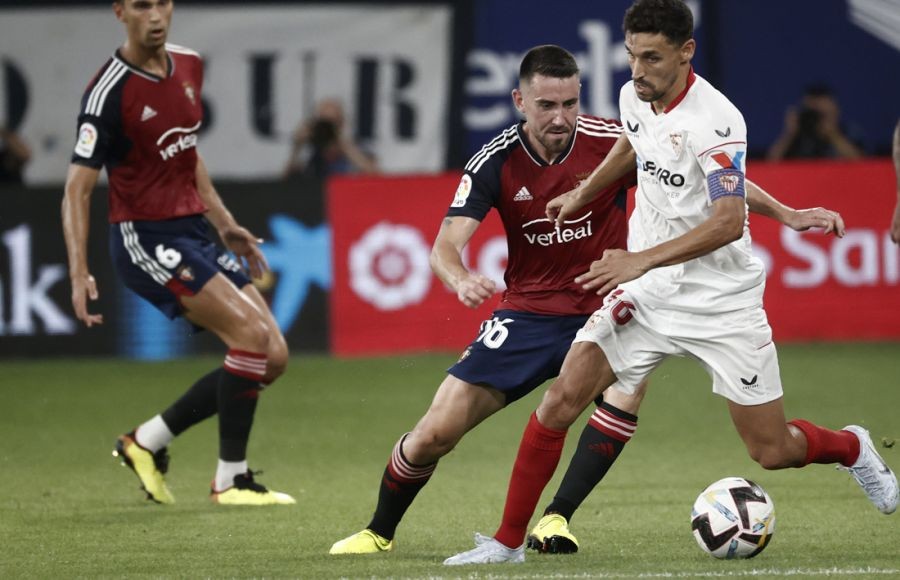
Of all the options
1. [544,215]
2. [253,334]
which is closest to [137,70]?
[253,334]

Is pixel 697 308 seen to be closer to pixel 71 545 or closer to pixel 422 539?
pixel 422 539

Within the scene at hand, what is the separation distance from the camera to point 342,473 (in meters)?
8.60

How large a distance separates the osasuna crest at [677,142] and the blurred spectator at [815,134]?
8.65m

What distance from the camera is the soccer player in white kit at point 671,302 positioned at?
19.1 feet

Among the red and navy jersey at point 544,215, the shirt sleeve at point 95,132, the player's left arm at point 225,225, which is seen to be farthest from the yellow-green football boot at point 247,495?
the red and navy jersey at point 544,215

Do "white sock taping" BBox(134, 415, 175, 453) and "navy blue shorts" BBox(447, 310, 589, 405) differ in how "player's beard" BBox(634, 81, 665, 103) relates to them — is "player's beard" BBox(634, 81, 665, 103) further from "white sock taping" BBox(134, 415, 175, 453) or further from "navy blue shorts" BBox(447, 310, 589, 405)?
"white sock taping" BBox(134, 415, 175, 453)

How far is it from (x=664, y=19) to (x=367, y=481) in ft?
11.1

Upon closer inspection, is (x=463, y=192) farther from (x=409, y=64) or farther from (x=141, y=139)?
(x=409, y=64)

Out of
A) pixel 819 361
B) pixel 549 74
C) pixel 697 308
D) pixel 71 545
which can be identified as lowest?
pixel 819 361

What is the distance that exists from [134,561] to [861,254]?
8271mm

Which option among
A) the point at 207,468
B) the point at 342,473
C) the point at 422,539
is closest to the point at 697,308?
the point at 422,539

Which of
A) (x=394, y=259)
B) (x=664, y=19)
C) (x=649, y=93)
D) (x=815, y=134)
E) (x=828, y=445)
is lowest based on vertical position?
(x=394, y=259)

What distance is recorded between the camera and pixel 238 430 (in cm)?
780

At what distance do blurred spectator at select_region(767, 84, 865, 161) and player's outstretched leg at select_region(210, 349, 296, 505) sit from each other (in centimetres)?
760
